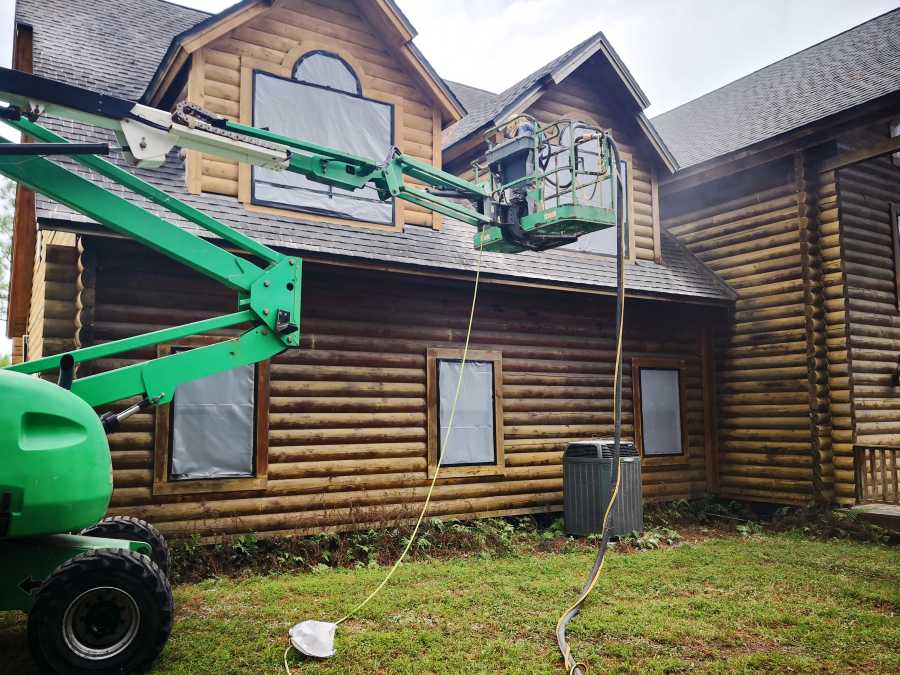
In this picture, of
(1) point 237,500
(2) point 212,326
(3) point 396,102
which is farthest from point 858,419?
(2) point 212,326

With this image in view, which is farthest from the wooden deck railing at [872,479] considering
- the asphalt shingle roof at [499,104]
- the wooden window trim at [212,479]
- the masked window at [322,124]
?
the wooden window trim at [212,479]

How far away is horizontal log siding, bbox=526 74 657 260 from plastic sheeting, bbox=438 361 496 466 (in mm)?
4129

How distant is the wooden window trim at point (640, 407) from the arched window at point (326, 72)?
644cm

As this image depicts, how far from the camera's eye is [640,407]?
39.8ft

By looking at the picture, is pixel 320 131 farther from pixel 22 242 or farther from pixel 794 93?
pixel 794 93

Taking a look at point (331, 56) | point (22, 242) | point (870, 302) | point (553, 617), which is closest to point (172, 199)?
point (553, 617)

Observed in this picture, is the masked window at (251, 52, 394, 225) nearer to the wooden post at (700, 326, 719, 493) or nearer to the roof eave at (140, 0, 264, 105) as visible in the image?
the roof eave at (140, 0, 264, 105)

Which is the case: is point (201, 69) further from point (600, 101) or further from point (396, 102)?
point (600, 101)

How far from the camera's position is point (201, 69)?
347 inches

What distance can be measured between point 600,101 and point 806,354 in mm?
5569

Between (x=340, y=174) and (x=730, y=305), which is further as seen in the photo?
(x=730, y=305)

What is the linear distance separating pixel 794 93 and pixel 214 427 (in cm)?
1245

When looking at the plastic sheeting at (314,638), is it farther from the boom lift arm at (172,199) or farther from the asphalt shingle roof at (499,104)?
the asphalt shingle roof at (499,104)

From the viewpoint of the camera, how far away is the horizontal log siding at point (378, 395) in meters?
8.12
